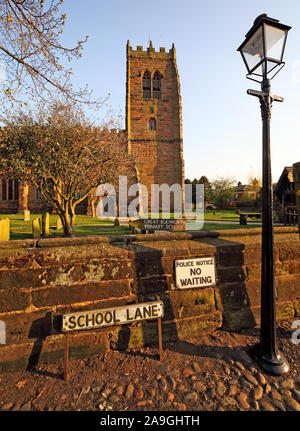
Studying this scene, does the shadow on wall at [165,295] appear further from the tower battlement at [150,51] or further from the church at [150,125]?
the tower battlement at [150,51]

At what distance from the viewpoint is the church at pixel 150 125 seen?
28.0m

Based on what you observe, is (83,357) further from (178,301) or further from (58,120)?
(58,120)

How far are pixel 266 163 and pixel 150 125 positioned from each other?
28.9 metres

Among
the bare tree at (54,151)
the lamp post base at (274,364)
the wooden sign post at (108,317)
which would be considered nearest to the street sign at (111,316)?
the wooden sign post at (108,317)

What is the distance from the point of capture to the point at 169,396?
6.30ft

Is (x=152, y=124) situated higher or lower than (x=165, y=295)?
higher

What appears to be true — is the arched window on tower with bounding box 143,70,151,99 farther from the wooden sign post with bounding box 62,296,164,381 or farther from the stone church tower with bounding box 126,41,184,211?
the wooden sign post with bounding box 62,296,164,381

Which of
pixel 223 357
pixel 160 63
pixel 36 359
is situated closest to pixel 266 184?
pixel 223 357

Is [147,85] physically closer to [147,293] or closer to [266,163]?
[266,163]

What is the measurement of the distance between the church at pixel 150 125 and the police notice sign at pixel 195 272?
25.6m

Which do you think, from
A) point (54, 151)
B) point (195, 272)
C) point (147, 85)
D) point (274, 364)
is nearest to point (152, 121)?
point (147, 85)

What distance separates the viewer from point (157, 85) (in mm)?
29172

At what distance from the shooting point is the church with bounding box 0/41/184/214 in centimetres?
2798

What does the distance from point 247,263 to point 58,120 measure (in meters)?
9.53
